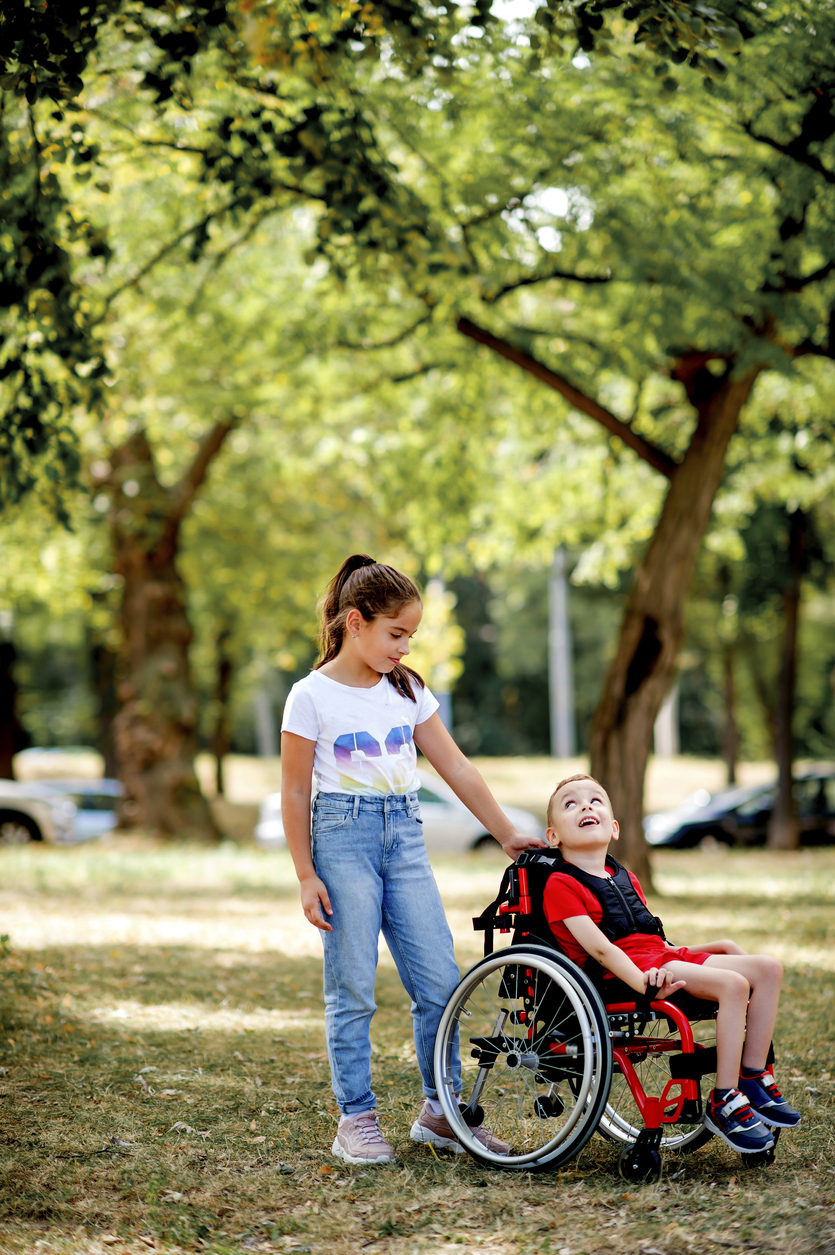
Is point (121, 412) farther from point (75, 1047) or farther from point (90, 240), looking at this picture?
point (75, 1047)

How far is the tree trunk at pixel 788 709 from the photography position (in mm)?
20109

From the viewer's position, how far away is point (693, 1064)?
3.71 m

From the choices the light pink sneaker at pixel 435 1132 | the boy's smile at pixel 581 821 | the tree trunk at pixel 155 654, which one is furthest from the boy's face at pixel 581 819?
the tree trunk at pixel 155 654

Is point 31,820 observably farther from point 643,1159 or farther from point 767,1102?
point 767,1102

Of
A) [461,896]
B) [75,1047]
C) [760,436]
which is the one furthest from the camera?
[760,436]

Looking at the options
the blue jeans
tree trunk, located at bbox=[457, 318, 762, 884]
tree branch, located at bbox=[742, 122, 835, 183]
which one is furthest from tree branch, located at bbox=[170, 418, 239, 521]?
the blue jeans

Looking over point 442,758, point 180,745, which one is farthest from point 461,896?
point 442,758

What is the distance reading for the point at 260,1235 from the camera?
3.39 m

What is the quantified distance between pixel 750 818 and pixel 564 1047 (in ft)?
63.8

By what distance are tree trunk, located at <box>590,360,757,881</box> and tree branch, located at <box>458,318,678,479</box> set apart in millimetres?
366

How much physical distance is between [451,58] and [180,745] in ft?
40.8

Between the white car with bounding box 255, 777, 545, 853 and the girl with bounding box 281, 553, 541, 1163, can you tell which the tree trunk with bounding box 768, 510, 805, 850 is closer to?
the white car with bounding box 255, 777, 545, 853

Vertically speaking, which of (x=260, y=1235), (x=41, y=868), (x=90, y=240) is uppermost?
(x=90, y=240)

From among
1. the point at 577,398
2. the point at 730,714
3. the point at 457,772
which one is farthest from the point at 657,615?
the point at 730,714
